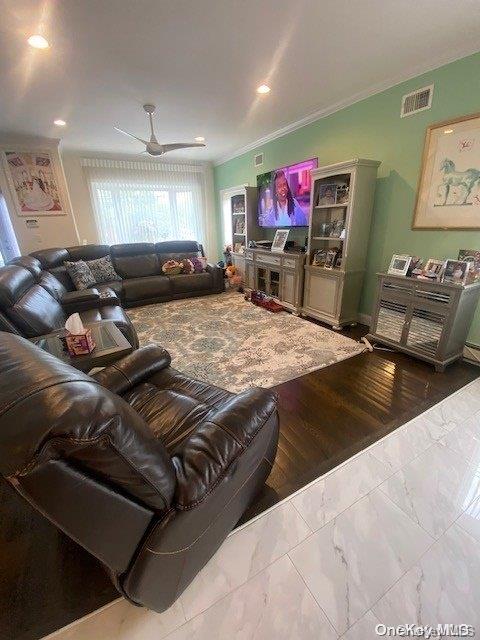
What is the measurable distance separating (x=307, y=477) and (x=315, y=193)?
3.08m

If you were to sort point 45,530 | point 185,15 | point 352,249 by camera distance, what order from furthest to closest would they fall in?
1. point 352,249
2. point 185,15
3. point 45,530

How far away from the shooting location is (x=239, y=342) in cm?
297

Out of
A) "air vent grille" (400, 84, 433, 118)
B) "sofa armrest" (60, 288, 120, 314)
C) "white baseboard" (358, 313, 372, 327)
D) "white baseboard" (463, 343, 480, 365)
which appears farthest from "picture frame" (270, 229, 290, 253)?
Answer: "white baseboard" (463, 343, 480, 365)

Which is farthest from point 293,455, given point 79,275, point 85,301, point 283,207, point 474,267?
point 79,275

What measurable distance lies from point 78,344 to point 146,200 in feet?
15.3

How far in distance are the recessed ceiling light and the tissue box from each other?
6.78 ft

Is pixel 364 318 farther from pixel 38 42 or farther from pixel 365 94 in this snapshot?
pixel 38 42

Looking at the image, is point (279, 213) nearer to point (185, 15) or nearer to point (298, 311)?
point (298, 311)

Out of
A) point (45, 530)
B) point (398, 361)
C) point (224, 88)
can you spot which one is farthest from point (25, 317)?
point (398, 361)

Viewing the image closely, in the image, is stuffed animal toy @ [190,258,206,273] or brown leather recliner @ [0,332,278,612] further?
stuffed animal toy @ [190,258,206,273]

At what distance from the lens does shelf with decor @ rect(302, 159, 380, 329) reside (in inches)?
113

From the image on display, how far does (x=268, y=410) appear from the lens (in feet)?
3.45

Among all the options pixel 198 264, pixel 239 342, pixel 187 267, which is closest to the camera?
pixel 239 342

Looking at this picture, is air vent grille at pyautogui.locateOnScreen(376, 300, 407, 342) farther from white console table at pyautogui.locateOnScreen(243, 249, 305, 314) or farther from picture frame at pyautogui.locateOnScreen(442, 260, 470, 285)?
white console table at pyautogui.locateOnScreen(243, 249, 305, 314)
